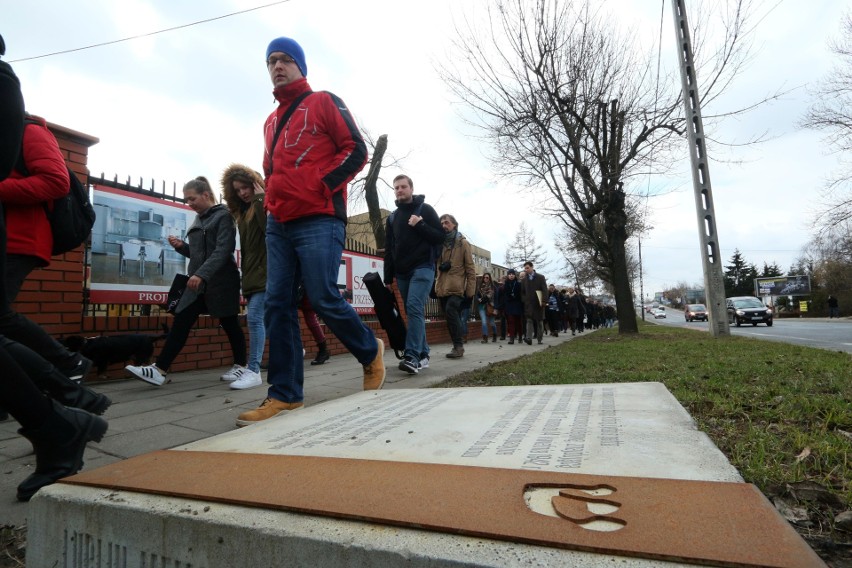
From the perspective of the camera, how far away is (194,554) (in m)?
1.01

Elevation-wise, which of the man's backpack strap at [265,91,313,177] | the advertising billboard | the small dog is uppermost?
the advertising billboard

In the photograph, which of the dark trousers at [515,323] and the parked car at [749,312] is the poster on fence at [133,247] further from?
the parked car at [749,312]

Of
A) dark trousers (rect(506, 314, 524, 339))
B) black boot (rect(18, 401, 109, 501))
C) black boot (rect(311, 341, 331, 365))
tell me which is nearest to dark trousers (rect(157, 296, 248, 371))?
black boot (rect(311, 341, 331, 365))

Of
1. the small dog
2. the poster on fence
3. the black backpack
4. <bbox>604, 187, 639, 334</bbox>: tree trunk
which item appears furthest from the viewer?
<bbox>604, 187, 639, 334</bbox>: tree trunk

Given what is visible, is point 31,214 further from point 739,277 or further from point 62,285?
point 739,277

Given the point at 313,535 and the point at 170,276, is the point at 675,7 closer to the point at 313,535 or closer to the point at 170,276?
the point at 170,276

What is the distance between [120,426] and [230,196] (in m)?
2.47

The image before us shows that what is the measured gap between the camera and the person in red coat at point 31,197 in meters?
2.37

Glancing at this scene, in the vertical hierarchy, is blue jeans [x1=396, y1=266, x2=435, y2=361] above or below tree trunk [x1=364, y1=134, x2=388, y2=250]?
below

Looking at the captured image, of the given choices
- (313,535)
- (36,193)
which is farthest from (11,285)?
(313,535)

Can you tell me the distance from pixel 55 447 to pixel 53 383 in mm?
559

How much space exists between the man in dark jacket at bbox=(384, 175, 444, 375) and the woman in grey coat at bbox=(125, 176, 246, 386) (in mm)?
1475

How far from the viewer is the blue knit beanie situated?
274cm

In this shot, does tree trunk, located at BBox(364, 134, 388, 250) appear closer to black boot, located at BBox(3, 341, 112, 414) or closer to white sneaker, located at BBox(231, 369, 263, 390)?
white sneaker, located at BBox(231, 369, 263, 390)
